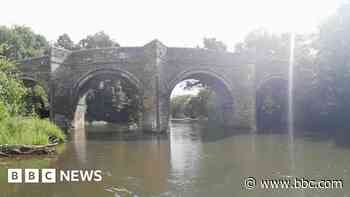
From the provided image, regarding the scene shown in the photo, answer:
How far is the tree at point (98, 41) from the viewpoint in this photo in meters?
39.5

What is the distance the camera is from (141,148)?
45.7 feet

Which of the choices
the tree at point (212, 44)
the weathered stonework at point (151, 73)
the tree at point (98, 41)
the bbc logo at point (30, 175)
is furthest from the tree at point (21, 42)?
the bbc logo at point (30, 175)

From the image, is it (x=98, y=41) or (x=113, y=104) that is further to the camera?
(x=98, y=41)

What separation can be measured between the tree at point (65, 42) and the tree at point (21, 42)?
2.54 metres

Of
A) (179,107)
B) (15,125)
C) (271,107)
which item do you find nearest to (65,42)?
(271,107)

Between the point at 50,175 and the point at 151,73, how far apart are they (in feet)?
42.8

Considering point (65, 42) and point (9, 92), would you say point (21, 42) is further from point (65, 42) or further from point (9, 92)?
point (9, 92)

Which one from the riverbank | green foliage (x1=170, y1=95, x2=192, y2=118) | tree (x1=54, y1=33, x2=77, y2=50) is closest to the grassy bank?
the riverbank

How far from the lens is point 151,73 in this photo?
2052cm

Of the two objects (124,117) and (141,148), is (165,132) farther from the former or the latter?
(124,117)

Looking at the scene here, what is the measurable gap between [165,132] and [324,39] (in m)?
11.2

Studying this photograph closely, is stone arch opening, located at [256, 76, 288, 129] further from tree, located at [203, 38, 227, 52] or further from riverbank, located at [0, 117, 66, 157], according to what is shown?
riverbank, located at [0, 117, 66, 157]

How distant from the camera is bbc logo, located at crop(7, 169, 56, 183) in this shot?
751 cm

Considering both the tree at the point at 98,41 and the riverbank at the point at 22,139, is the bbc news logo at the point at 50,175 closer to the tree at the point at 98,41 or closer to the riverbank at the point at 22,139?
the riverbank at the point at 22,139
